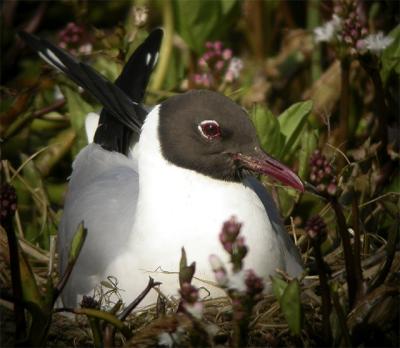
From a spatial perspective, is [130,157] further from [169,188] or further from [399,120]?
[399,120]

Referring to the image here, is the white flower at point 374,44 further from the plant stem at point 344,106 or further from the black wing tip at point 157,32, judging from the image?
the black wing tip at point 157,32

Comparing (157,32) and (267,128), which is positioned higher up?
(157,32)

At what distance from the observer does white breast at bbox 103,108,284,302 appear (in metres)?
2.94

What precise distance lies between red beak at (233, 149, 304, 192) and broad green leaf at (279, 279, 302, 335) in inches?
24.6

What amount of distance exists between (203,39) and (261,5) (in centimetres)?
71

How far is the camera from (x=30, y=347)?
2.54m

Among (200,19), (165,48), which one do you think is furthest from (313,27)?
(165,48)

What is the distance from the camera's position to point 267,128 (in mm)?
3734

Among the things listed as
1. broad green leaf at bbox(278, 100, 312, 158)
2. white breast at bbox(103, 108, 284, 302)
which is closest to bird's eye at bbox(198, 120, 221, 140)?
white breast at bbox(103, 108, 284, 302)

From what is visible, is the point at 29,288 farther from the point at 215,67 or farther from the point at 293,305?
the point at 215,67

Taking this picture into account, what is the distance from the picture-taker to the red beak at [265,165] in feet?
9.91

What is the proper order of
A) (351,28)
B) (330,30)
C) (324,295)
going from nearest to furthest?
(324,295)
(351,28)
(330,30)

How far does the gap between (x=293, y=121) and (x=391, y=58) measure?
43cm

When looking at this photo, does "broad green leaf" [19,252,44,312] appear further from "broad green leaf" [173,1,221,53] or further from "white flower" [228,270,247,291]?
"broad green leaf" [173,1,221,53]
